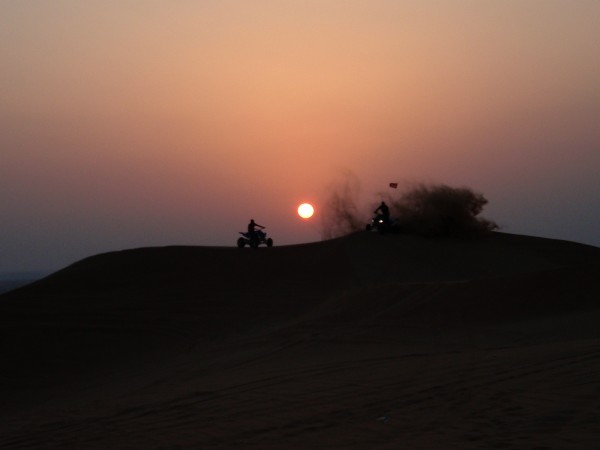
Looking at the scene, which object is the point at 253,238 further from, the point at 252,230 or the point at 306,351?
the point at 306,351

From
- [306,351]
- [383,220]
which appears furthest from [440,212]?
[306,351]

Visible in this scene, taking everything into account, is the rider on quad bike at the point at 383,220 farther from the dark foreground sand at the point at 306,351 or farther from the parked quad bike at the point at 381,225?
the dark foreground sand at the point at 306,351

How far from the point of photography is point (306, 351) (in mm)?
14695

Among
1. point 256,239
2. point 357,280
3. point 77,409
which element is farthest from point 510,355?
point 256,239

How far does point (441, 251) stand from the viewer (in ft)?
106

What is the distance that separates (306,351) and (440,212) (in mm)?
21594

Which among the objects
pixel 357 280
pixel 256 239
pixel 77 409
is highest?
pixel 256 239

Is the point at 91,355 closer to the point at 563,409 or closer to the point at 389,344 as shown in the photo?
the point at 389,344

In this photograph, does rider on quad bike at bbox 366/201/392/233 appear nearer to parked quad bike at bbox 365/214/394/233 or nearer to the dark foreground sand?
parked quad bike at bbox 365/214/394/233

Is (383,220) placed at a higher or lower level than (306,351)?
higher

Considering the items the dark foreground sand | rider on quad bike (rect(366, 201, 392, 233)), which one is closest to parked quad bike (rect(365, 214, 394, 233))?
rider on quad bike (rect(366, 201, 392, 233))

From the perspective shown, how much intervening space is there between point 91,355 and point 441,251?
56.6 ft

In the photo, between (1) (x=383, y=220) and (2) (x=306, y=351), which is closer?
(2) (x=306, y=351)

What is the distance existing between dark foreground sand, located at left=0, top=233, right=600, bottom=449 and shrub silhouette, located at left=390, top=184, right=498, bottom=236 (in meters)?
1.53
